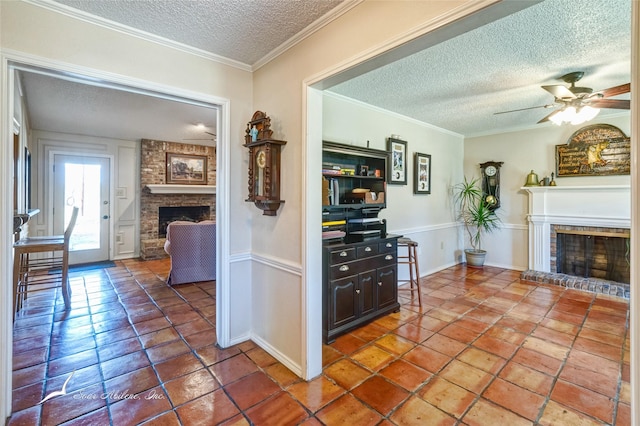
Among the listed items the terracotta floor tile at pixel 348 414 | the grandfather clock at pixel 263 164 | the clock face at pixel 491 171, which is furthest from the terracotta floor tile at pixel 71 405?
the clock face at pixel 491 171

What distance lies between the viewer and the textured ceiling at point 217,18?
1.79 meters

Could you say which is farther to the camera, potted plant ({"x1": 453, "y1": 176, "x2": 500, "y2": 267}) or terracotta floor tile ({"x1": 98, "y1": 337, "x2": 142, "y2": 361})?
potted plant ({"x1": 453, "y1": 176, "x2": 500, "y2": 267})

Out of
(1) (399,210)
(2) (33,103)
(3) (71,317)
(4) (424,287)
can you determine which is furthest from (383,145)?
(2) (33,103)

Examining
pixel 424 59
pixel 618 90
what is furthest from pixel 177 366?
pixel 618 90

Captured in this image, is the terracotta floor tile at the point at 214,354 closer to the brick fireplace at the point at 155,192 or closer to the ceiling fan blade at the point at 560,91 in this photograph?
the ceiling fan blade at the point at 560,91

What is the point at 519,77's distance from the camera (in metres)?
2.94

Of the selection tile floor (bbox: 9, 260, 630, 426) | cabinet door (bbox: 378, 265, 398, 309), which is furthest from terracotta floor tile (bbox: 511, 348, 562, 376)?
cabinet door (bbox: 378, 265, 398, 309)

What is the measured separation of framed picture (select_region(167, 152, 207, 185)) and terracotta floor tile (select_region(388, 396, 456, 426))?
237 inches

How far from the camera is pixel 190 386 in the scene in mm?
2027

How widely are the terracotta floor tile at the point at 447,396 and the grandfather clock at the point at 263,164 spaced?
5.37ft

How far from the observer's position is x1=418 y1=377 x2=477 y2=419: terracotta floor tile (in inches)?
71.6

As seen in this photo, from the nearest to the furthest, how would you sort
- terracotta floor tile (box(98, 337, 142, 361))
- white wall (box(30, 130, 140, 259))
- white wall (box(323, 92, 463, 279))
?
1. terracotta floor tile (box(98, 337, 142, 361))
2. white wall (box(323, 92, 463, 279))
3. white wall (box(30, 130, 140, 259))

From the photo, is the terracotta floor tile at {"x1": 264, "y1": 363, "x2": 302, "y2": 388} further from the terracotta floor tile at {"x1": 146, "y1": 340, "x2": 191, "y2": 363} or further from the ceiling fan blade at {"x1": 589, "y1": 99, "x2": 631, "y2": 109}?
the ceiling fan blade at {"x1": 589, "y1": 99, "x2": 631, "y2": 109}

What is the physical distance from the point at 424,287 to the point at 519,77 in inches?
107
